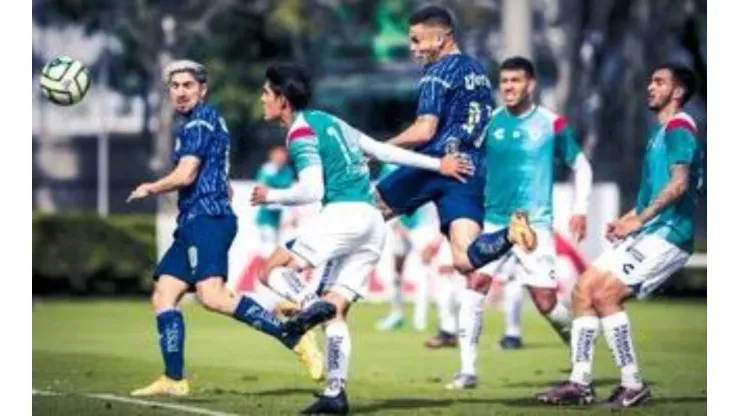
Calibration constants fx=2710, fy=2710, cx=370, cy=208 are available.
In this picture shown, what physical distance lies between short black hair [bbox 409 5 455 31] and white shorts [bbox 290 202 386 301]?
964mm

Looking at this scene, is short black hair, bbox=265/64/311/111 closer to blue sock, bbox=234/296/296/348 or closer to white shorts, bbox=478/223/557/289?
blue sock, bbox=234/296/296/348

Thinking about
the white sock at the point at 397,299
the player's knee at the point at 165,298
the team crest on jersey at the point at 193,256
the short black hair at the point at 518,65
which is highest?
the short black hair at the point at 518,65

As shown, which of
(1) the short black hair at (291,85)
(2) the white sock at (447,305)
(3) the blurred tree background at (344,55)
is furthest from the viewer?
(3) the blurred tree background at (344,55)

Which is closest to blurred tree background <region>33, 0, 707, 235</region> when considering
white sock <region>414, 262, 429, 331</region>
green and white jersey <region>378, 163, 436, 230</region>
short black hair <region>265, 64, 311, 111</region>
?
green and white jersey <region>378, 163, 436, 230</region>

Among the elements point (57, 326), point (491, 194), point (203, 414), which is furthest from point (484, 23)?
point (203, 414)

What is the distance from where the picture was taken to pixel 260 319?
10555mm

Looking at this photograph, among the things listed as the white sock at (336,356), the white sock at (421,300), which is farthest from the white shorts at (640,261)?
the white sock at (421,300)

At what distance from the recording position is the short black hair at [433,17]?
10.9 metres

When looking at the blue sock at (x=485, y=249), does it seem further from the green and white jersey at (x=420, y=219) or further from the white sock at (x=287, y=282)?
the green and white jersey at (x=420, y=219)

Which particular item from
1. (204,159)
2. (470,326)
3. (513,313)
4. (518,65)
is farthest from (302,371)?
(513,313)

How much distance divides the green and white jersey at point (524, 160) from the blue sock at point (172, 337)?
171cm

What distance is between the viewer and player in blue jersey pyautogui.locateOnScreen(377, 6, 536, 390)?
10.9 m

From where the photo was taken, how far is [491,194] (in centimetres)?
1185
